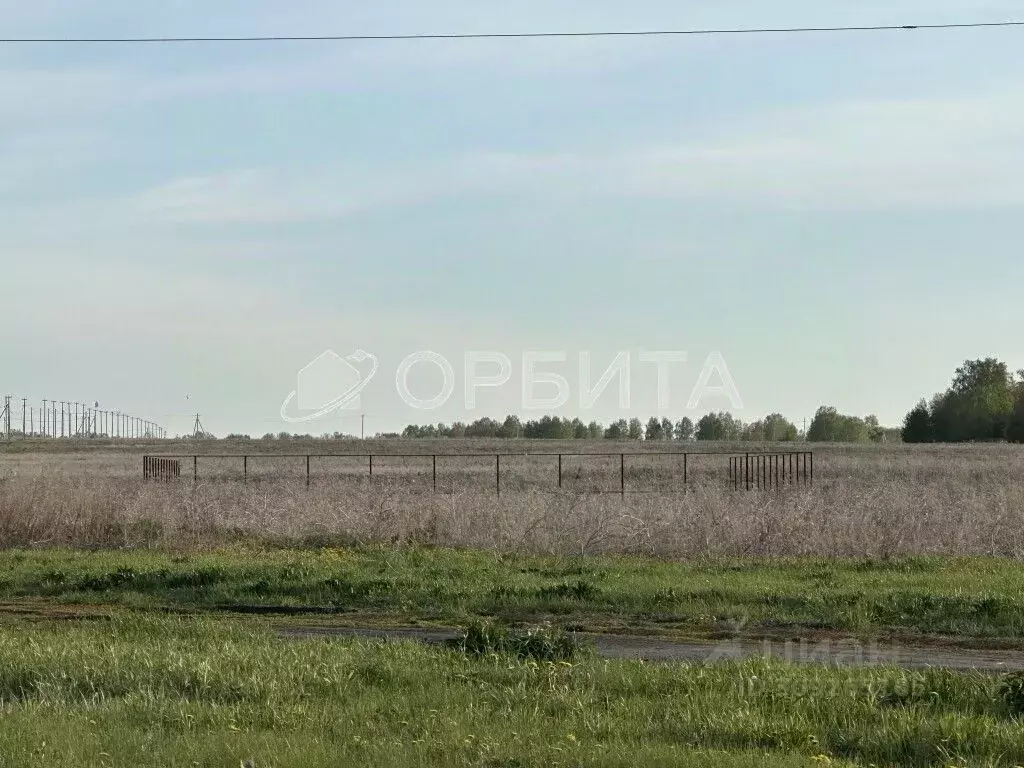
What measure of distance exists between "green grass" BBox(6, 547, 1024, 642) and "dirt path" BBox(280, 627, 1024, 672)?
33.5 inches

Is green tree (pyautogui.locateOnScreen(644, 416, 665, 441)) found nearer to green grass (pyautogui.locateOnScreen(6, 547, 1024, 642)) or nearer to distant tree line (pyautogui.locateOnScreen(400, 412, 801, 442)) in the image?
distant tree line (pyautogui.locateOnScreen(400, 412, 801, 442))

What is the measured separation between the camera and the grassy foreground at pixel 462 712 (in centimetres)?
730

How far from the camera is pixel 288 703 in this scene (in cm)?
856

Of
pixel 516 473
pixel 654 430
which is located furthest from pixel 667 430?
pixel 516 473

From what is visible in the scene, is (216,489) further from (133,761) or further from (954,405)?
(954,405)

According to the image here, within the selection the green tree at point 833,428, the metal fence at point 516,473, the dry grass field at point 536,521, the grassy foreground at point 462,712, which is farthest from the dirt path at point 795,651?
the green tree at point 833,428

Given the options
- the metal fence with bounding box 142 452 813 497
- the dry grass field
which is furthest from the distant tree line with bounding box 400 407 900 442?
the dry grass field

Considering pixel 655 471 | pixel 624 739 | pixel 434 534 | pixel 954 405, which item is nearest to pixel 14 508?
pixel 434 534

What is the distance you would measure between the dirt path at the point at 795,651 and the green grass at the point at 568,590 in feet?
2.80

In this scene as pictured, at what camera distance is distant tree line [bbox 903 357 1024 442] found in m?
116

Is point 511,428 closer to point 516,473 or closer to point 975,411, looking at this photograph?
point 975,411

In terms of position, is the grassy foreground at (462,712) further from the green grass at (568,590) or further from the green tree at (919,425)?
the green tree at (919,425)

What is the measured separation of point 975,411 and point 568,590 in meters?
110

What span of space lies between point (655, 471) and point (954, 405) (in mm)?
71346
